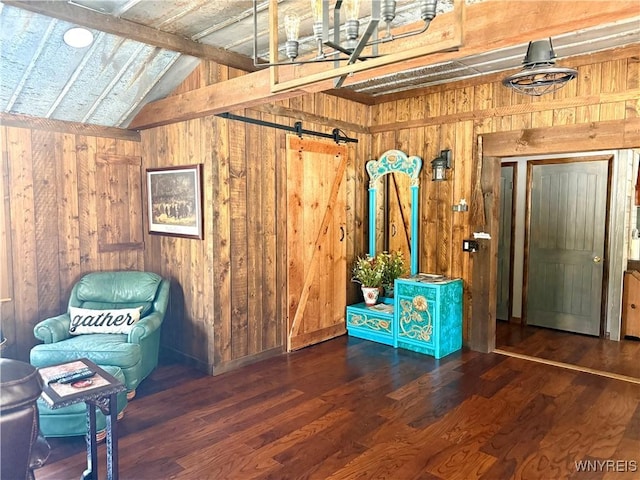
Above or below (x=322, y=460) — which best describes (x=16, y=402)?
above

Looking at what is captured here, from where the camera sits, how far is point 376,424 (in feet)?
10.00

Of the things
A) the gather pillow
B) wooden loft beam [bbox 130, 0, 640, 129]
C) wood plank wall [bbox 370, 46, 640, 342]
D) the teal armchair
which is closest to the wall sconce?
wood plank wall [bbox 370, 46, 640, 342]

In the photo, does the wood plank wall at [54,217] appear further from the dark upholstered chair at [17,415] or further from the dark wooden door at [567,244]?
the dark wooden door at [567,244]

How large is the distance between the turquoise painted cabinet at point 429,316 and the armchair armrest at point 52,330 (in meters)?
3.14

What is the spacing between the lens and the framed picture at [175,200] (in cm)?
396

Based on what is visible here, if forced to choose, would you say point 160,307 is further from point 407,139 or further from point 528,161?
point 528,161

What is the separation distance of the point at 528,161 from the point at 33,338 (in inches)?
230

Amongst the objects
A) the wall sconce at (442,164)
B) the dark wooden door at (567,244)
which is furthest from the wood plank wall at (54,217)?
the dark wooden door at (567,244)

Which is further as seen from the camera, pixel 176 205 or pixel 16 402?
pixel 176 205

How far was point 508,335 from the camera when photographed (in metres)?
5.25

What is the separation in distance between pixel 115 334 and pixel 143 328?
14.1 inches

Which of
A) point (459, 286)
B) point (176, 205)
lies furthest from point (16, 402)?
point (459, 286)

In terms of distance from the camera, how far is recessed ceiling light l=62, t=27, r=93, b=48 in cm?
306

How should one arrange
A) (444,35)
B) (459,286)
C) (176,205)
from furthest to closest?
1. (459,286)
2. (176,205)
3. (444,35)
